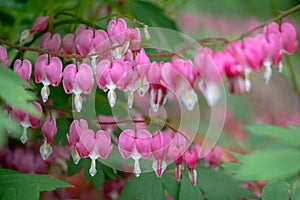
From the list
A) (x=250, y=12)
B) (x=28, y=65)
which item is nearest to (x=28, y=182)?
(x=28, y=65)

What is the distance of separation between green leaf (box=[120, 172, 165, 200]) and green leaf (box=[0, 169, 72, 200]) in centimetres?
26

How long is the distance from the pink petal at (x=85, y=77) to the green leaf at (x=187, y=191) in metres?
0.35

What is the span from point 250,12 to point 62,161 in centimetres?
262

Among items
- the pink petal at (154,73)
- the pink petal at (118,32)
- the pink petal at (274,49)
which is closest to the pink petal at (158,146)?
the pink petal at (154,73)

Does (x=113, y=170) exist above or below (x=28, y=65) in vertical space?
below

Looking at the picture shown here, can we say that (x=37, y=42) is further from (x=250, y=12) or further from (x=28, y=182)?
(x=250, y=12)

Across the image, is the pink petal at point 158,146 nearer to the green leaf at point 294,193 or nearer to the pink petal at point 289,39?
the green leaf at point 294,193

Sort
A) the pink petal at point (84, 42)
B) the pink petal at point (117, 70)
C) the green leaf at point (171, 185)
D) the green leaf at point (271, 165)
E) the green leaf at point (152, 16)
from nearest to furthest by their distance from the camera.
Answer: the green leaf at point (271, 165) < the pink petal at point (117, 70) < the pink petal at point (84, 42) < the green leaf at point (171, 185) < the green leaf at point (152, 16)

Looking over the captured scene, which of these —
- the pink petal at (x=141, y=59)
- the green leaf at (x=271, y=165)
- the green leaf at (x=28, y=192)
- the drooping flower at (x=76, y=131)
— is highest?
the pink petal at (x=141, y=59)

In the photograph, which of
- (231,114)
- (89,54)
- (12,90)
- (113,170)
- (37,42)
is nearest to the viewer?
(12,90)

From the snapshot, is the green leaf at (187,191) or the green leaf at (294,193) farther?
the green leaf at (187,191)

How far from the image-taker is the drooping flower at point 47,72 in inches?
50.6

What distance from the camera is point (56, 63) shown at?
130 cm

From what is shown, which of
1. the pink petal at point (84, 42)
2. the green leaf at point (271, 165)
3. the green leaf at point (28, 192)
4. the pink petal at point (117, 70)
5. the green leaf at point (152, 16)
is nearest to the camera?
the green leaf at point (271, 165)
